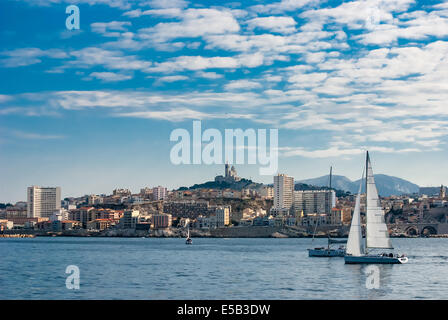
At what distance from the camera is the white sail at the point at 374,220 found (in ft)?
122

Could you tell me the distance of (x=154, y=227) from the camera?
15088 centimetres

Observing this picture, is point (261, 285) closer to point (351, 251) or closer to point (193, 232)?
point (351, 251)

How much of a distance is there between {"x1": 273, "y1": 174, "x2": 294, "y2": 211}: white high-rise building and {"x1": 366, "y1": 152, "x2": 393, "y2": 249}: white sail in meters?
151

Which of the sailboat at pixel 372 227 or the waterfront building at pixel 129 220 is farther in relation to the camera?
the waterfront building at pixel 129 220

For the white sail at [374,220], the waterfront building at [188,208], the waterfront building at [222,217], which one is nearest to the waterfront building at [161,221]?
the waterfront building at [222,217]

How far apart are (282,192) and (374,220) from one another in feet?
514

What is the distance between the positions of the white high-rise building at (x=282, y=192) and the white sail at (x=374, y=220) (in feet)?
495

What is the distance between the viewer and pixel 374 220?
37.3 metres

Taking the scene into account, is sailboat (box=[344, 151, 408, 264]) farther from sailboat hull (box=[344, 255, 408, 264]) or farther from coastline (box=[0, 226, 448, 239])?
coastline (box=[0, 226, 448, 239])

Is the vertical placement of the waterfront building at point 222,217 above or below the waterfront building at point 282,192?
below

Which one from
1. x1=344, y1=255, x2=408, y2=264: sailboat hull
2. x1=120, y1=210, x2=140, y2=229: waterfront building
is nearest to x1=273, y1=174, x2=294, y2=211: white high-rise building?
x1=120, y1=210, x2=140, y2=229: waterfront building

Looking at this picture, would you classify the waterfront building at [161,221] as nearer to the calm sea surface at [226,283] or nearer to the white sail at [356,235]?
the calm sea surface at [226,283]

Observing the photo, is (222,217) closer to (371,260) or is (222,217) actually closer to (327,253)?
(327,253)
